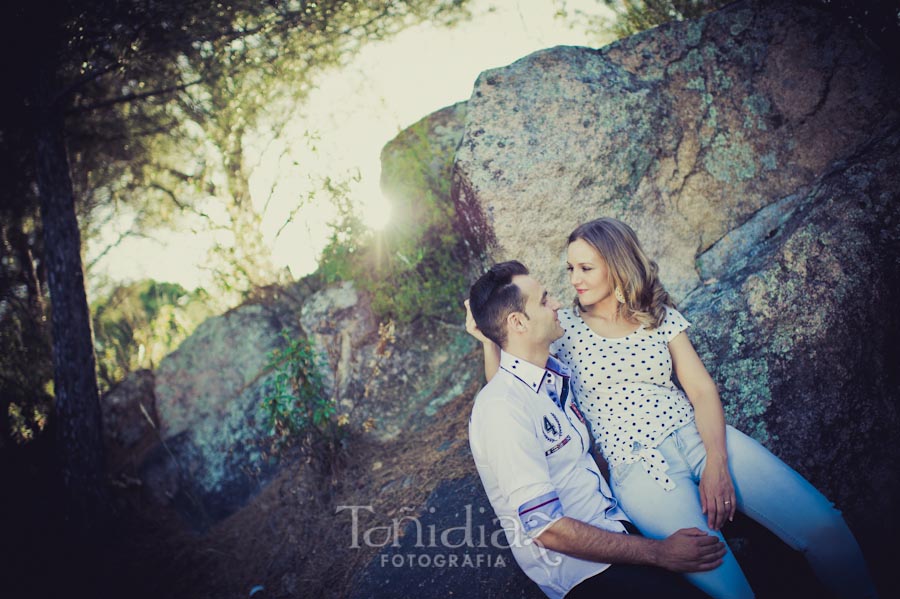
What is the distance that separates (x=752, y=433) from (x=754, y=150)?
2299 millimetres

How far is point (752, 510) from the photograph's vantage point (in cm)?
218

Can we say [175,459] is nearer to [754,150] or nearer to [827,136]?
[754,150]

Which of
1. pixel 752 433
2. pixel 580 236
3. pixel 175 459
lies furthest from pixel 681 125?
pixel 175 459

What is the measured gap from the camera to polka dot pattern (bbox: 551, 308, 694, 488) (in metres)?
2.38

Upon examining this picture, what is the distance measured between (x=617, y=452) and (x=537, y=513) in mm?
728

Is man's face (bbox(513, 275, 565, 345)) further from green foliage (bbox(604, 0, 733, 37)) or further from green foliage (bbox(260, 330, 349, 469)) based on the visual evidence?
green foliage (bbox(604, 0, 733, 37))

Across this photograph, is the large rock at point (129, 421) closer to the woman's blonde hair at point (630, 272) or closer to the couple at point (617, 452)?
the couple at point (617, 452)

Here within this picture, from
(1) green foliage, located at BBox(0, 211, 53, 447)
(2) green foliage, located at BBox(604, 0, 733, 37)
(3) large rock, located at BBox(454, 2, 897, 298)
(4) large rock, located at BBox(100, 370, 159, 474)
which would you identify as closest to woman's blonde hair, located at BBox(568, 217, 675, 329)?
(3) large rock, located at BBox(454, 2, 897, 298)

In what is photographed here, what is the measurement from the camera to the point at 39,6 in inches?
200

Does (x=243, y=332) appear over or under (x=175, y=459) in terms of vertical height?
over

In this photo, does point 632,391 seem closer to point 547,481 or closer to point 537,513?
point 547,481

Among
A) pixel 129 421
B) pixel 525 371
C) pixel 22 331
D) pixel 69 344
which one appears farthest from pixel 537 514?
pixel 22 331

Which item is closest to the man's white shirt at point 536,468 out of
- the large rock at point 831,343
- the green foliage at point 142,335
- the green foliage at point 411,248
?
the large rock at point 831,343

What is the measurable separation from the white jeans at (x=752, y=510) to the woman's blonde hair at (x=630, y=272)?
66 cm
